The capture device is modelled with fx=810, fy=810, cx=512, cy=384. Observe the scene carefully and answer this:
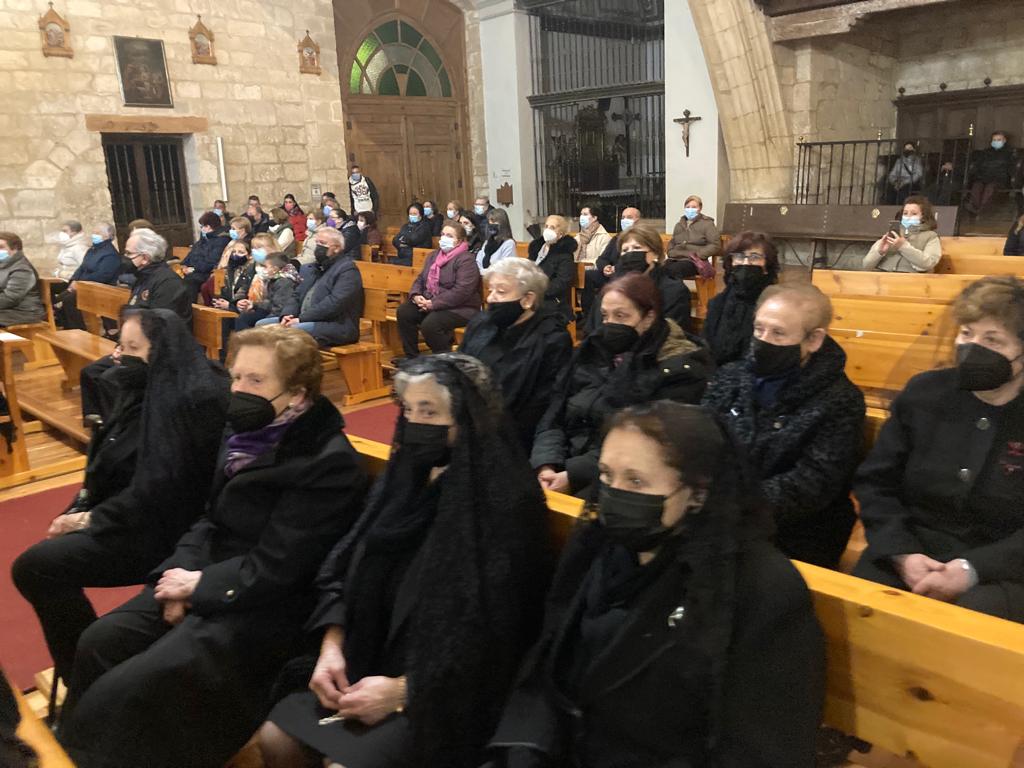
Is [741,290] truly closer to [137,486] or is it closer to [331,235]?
[137,486]

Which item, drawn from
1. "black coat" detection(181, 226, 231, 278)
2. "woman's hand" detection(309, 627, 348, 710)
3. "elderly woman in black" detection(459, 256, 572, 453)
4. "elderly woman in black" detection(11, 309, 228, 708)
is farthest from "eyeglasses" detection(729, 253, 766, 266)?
"black coat" detection(181, 226, 231, 278)

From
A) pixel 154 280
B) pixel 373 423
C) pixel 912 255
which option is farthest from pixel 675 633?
pixel 154 280

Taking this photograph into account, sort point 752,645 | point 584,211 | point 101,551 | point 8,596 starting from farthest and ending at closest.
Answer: point 584,211, point 8,596, point 101,551, point 752,645

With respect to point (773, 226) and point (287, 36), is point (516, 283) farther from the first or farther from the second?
point (287, 36)

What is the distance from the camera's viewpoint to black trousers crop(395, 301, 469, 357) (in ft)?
19.5

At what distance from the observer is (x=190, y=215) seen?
11.7m

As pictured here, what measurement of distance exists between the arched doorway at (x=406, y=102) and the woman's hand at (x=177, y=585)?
1202 centimetres

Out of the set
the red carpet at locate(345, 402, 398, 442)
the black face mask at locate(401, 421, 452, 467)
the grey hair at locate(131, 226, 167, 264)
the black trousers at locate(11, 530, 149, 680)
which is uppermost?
the grey hair at locate(131, 226, 167, 264)

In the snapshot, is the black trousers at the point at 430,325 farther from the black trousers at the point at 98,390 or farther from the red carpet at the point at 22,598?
the red carpet at the point at 22,598

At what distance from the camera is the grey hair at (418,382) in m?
1.84

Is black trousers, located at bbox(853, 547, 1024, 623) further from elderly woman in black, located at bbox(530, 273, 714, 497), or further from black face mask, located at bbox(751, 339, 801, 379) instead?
elderly woman in black, located at bbox(530, 273, 714, 497)

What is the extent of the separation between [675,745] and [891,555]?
32.3 inches

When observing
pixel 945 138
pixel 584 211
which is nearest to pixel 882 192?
pixel 945 138

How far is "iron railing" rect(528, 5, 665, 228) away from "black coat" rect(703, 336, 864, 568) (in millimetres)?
11145
